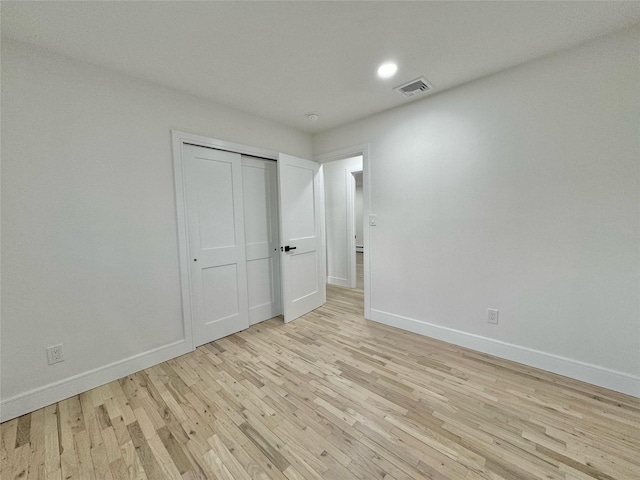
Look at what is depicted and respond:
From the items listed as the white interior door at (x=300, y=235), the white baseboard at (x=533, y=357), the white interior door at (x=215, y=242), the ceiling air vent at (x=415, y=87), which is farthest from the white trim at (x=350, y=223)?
the white interior door at (x=215, y=242)

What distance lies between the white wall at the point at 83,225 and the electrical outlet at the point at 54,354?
33 mm

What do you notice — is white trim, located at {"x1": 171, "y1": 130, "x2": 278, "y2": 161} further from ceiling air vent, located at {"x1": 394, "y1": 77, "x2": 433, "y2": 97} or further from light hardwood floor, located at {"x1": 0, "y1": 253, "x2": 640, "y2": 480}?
light hardwood floor, located at {"x1": 0, "y1": 253, "x2": 640, "y2": 480}

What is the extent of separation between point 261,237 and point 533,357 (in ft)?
9.63

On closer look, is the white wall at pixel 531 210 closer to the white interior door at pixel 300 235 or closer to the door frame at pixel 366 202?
the door frame at pixel 366 202

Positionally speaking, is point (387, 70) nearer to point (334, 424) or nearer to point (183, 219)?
point (183, 219)

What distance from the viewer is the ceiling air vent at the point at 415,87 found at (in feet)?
7.12

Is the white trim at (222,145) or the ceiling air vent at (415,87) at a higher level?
the ceiling air vent at (415,87)

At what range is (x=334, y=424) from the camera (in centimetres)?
152

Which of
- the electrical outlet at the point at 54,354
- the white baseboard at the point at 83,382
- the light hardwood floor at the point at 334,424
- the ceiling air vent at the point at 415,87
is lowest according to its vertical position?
the light hardwood floor at the point at 334,424

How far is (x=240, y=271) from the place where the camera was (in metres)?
2.82

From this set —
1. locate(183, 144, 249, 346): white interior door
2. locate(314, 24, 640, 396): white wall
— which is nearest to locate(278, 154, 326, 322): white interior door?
locate(183, 144, 249, 346): white interior door

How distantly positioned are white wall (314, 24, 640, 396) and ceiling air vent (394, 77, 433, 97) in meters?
0.19

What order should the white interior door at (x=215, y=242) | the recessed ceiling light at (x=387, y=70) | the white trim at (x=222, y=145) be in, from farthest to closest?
the white interior door at (x=215, y=242) < the white trim at (x=222, y=145) < the recessed ceiling light at (x=387, y=70)

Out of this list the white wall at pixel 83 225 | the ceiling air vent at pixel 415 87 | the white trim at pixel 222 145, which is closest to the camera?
the white wall at pixel 83 225
